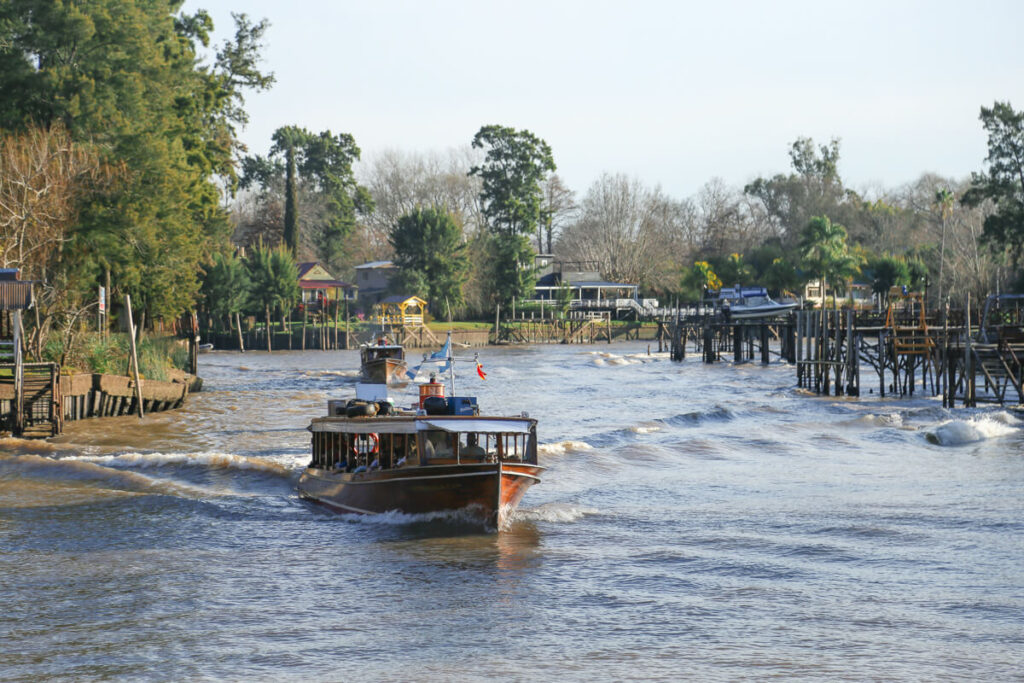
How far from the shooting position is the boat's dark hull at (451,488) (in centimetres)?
1853

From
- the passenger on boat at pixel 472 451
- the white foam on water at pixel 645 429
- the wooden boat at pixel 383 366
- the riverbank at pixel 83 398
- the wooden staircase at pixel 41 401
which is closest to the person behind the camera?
the passenger on boat at pixel 472 451

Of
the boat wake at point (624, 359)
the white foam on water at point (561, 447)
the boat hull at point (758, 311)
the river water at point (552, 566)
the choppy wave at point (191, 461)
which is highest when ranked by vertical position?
the boat hull at point (758, 311)

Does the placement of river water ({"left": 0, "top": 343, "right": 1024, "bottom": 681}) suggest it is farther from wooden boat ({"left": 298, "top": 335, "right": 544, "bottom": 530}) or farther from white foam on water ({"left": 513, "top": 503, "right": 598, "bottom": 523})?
wooden boat ({"left": 298, "top": 335, "right": 544, "bottom": 530})

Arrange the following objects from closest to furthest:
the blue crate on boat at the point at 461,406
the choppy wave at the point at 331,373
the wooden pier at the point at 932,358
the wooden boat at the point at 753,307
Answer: the blue crate on boat at the point at 461,406 → the wooden pier at the point at 932,358 → the choppy wave at the point at 331,373 → the wooden boat at the point at 753,307

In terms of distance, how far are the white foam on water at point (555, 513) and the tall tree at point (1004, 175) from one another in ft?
137

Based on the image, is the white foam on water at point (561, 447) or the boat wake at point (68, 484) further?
the white foam on water at point (561, 447)

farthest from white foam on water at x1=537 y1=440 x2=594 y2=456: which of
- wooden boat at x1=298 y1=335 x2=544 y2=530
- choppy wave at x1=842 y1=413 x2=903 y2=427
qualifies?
choppy wave at x1=842 y1=413 x2=903 y2=427

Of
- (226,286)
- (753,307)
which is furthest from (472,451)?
(226,286)

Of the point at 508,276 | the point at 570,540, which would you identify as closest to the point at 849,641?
the point at 570,540

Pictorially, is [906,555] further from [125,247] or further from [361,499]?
[125,247]

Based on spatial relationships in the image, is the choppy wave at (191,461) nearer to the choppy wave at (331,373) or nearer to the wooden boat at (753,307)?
the choppy wave at (331,373)

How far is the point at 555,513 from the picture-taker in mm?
21250

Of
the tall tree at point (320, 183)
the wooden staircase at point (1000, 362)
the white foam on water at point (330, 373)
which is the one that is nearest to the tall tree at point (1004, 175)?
the wooden staircase at point (1000, 362)

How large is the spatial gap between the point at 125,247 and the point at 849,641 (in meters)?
35.9
